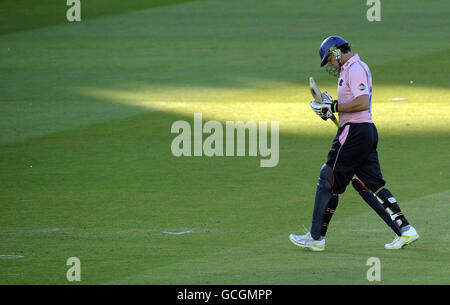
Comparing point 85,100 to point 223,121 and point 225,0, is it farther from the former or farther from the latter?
point 225,0

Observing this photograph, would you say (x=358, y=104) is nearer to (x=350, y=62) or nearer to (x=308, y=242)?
(x=350, y=62)

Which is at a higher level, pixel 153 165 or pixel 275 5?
pixel 275 5

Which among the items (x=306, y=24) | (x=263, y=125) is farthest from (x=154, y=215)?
(x=306, y=24)

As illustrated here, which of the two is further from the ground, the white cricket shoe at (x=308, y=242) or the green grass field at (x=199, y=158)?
the green grass field at (x=199, y=158)

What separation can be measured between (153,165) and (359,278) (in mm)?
5839

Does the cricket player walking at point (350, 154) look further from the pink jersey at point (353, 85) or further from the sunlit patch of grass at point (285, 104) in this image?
the sunlit patch of grass at point (285, 104)

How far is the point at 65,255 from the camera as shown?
9547 mm

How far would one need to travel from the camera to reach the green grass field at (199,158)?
30.9 ft

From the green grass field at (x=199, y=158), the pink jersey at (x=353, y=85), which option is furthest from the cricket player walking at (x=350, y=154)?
the green grass field at (x=199, y=158)

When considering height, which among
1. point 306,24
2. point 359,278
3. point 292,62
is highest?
point 306,24

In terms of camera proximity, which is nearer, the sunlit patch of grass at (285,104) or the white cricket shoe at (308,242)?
the white cricket shoe at (308,242)

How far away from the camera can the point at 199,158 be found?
14469 mm

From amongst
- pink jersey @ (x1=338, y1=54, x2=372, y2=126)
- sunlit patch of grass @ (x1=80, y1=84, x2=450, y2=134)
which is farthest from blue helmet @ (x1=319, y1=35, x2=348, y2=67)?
sunlit patch of grass @ (x1=80, y1=84, x2=450, y2=134)

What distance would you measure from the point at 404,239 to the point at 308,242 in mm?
892
